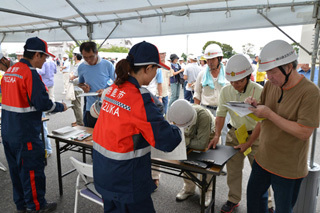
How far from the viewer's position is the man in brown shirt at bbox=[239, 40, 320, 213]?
54.2 inches

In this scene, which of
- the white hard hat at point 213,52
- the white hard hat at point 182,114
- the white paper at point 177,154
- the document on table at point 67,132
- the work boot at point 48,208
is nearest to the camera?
the white paper at point 177,154

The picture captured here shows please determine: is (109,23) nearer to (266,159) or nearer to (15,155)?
(15,155)

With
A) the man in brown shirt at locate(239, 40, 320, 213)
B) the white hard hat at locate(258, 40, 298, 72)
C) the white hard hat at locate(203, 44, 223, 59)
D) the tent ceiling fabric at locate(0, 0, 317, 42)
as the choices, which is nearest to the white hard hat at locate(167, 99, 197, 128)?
the man in brown shirt at locate(239, 40, 320, 213)

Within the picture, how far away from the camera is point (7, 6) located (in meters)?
3.88

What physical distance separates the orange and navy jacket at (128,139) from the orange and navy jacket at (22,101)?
45.4 inches

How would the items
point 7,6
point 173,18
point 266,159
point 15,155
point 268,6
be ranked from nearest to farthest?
point 266,159, point 15,155, point 268,6, point 173,18, point 7,6

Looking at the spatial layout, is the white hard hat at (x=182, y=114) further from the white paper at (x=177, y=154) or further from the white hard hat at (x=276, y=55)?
the white hard hat at (x=276, y=55)

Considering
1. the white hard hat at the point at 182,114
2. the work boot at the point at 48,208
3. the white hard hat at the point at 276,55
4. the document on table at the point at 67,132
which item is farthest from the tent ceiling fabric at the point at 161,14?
the work boot at the point at 48,208

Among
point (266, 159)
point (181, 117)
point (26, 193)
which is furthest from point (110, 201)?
point (26, 193)

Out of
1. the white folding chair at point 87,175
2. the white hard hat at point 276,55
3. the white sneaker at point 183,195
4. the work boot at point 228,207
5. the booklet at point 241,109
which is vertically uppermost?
the white hard hat at point 276,55

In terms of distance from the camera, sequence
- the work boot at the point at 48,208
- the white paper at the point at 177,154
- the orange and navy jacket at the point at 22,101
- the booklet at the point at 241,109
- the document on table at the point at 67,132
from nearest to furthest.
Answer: the booklet at the point at 241,109 → the white paper at the point at 177,154 → the orange and navy jacket at the point at 22,101 → the work boot at the point at 48,208 → the document on table at the point at 67,132

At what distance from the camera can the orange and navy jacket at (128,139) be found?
1.24 metres

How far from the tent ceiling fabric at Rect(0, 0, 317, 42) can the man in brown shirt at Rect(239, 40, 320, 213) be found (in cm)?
140

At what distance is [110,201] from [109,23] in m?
3.39
